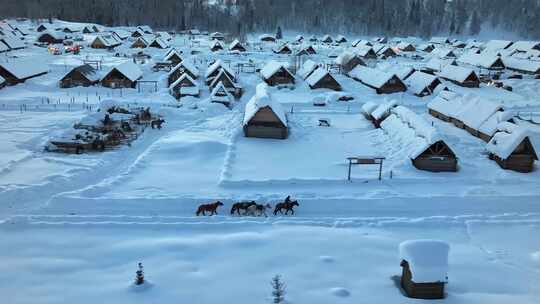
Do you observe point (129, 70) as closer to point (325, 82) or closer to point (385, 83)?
point (325, 82)

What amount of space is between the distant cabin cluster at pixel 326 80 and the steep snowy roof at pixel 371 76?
141 millimetres

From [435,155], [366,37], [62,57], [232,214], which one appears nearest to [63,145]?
[232,214]

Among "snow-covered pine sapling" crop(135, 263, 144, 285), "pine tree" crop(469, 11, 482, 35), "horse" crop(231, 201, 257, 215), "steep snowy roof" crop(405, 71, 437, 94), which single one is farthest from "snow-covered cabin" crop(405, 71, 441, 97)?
"pine tree" crop(469, 11, 482, 35)

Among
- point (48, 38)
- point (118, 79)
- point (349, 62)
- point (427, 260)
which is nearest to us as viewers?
point (427, 260)

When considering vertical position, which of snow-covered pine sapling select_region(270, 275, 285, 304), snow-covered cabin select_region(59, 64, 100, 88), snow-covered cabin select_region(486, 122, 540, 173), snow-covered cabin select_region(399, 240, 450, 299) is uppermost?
snow-covered cabin select_region(59, 64, 100, 88)

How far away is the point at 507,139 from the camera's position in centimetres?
2667

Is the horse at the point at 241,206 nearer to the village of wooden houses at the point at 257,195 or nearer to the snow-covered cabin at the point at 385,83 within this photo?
the village of wooden houses at the point at 257,195

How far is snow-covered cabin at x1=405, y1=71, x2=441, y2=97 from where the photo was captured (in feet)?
154

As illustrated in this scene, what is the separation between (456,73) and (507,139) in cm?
3212

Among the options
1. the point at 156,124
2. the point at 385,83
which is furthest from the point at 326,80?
the point at 156,124

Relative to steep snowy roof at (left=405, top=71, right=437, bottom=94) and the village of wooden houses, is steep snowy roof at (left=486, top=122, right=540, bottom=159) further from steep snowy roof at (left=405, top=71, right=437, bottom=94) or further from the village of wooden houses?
steep snowy roof at (left=405, top=71, right=437, bottom=94)

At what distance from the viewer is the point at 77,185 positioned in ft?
72.1

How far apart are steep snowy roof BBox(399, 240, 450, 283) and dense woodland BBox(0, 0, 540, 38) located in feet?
357

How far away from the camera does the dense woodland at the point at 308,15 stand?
12631cm
